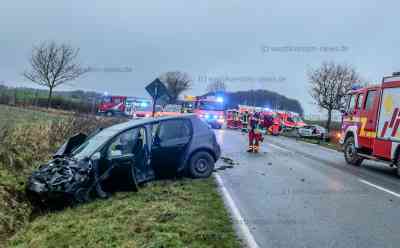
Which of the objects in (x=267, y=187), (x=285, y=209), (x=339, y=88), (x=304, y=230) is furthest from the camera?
(x=339, y=88)

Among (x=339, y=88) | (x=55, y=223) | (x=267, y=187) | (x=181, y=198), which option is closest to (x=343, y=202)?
(x=267, y=187)

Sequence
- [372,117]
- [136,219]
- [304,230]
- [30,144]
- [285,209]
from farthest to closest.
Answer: [372,117] < [30,144] < [285,209] < [136,219] < [304,230]

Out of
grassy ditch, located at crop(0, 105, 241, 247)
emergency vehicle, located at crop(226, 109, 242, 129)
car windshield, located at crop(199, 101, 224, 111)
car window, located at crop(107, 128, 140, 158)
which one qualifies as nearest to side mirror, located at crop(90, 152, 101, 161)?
car window, located at crop(107, 128, 140, 158)

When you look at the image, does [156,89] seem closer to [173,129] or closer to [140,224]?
[173,129]

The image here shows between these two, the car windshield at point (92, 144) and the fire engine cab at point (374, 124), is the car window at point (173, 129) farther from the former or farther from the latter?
the fire engine cab at point (374, 124)

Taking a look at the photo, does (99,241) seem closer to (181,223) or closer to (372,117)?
(181,223)

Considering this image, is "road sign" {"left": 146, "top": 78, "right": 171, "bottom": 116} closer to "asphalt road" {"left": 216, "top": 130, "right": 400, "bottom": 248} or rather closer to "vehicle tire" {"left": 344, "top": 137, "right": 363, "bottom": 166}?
"asphalt road" {"left": 216, "top": 130, "right": 400, "bottom": 248}

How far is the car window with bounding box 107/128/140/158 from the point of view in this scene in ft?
26.4

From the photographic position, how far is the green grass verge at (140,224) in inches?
207

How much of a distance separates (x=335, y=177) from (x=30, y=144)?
7823mm

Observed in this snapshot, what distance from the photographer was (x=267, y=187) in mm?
9031

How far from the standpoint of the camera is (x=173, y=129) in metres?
9.62

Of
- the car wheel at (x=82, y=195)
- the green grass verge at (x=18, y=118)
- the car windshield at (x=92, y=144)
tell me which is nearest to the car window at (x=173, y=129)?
the car windshield at (x=92, y=144)

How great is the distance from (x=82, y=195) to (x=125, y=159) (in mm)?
1041
